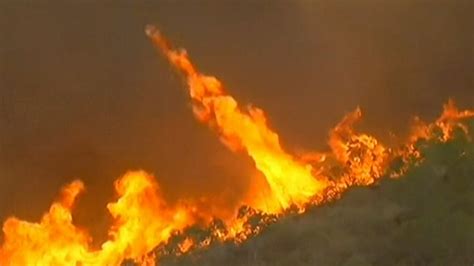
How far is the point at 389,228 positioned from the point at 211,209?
111 inches

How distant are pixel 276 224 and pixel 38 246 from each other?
2.58m

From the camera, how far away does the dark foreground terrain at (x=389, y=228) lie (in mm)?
8648

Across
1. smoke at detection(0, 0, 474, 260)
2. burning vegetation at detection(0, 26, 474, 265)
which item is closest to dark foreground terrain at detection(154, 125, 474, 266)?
burning vegetation at detection(0, 26, 474, 265)

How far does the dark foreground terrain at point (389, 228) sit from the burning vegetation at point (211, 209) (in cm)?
23

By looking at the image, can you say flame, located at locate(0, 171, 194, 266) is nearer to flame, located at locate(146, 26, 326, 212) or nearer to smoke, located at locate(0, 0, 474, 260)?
smoke, located at locate(0, 0, 474, 260)

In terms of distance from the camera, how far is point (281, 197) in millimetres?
10797

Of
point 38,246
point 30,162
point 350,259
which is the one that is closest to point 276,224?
point 350,259

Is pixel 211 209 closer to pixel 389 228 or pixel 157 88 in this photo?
pixel 157 88

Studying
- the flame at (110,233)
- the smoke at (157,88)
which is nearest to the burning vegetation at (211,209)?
the flame at (110,233)

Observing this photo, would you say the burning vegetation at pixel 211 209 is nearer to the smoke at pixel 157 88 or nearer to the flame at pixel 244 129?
the flame at pixel 244 129

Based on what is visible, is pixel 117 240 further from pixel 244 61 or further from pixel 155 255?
pixel 244 61

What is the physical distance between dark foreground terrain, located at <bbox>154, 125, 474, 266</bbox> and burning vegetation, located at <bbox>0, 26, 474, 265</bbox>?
0.75ft

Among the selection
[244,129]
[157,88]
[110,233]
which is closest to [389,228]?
[244,129]

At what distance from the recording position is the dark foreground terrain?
8648mm
